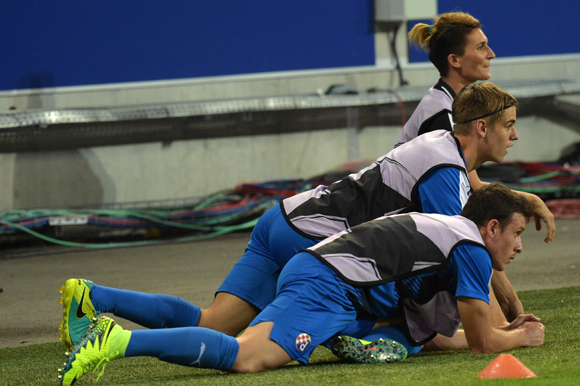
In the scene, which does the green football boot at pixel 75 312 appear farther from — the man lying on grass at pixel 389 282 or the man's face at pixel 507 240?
the man's face at pixel 507 240

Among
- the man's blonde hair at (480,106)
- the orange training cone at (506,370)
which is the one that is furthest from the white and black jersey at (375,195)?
the orange training cone at (506,370)

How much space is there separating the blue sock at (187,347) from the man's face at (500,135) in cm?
128

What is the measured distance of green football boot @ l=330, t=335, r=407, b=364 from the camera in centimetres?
287

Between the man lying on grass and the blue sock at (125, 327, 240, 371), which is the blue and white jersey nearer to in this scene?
the man lying on grass

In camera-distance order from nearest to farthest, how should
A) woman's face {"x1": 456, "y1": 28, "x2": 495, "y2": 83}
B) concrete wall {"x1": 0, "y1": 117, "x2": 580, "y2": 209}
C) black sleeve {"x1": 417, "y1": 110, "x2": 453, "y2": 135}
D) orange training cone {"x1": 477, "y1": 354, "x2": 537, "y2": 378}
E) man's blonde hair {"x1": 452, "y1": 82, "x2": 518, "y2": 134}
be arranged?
orange training cone {"x1": 477, "y1": 354, "x2": 537, "y2": 378} → man's blonde hair {"x1": 452, "y1": 82, "x2": 518, "y2": 134} → black sleeve {"x1": 417, "y1": 110, "x2": 453, "y2": 135} → woman's face {"x1": 456, "y1": 28, "x2": 495, "y2": 83} → concrete wall {"x1": 0, "y1": 117, "x2": 580, "y2": 209}

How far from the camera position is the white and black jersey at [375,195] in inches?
118

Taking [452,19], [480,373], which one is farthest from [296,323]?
[452,19]

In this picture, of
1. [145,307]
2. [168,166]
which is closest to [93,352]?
[145,307]

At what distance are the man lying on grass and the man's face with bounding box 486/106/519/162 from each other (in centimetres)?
32

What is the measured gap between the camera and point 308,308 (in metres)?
2.72

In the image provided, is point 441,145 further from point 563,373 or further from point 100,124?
point 100,124

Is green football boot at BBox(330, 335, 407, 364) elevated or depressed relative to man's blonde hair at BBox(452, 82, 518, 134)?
depressed

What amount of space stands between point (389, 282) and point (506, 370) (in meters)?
0.53

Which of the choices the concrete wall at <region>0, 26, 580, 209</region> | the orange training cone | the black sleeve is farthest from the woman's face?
the concrete wall at <region>0, 26, 580, 209</region>
